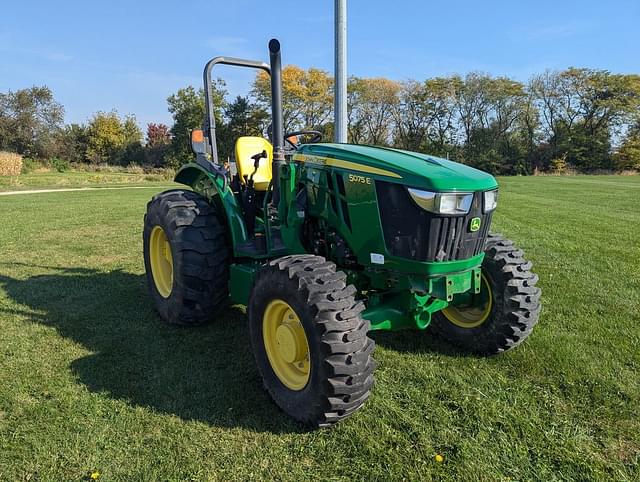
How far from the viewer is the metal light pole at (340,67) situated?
5.57m

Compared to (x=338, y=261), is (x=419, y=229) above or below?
above

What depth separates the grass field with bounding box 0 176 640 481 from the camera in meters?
2.44

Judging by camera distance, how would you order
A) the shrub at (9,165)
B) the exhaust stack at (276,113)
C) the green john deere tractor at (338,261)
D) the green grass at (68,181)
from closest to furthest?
the green john deere tractor at (338,261) → the exhaust stack at (276,113) → the green grass at (68,181) → the shrub at (9,165)

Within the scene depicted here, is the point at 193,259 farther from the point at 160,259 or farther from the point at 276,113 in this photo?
the point at 276,113

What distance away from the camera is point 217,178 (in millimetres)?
4250

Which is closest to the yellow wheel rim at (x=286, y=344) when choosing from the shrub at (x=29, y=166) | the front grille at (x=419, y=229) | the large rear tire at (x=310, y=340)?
the large rear tire at (x=310, y=340)

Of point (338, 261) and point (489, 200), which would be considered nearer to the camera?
point (489, 200)

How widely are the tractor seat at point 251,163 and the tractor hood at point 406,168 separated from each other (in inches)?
38.1

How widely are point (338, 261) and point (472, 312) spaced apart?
3.90 feet

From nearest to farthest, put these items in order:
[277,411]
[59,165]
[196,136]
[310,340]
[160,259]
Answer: [310,340] → [277,411] → [196,136] → [160,259] → [59,165]

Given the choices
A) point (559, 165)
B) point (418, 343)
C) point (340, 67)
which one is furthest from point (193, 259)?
point (559, 165)

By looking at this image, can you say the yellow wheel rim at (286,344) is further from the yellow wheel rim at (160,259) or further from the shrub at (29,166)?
the shrub at (29,166)

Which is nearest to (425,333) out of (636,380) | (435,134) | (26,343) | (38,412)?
(636,380)

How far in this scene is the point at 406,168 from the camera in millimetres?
2855
